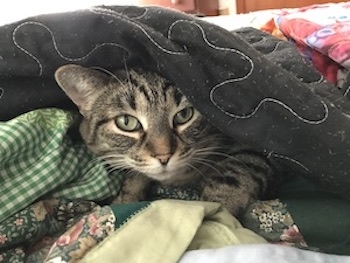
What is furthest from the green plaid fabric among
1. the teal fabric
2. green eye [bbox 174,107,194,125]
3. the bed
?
the teal fabric

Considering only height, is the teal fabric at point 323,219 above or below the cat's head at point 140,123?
below

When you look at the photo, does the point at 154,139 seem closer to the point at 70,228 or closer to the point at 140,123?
the point at 140,123

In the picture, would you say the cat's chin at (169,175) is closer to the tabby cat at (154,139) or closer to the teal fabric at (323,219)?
the tabby cat at (154,139)

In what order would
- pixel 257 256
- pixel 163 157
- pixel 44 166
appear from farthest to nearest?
pixel 163 157, pixel 44 166, pixel 257 256

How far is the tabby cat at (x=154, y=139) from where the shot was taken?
38.3 inches

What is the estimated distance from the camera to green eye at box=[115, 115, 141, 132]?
3.35 ft

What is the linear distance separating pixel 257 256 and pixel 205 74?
0.30m

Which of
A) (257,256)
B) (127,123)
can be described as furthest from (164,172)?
(257,256)

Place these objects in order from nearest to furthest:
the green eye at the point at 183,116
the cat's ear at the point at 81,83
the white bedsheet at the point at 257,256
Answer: the white bedsheet at the point at 257,256
the cat's ear at the point at 81,83
the green eye at the point at 183,116

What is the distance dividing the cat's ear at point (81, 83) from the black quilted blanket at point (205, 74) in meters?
0.02

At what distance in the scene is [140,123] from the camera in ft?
3.34

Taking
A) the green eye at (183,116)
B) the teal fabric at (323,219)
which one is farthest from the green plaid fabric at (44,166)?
the teal fabric at (323,219)

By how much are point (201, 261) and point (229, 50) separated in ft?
1.05

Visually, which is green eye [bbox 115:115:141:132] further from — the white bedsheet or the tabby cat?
the white bedsheet
